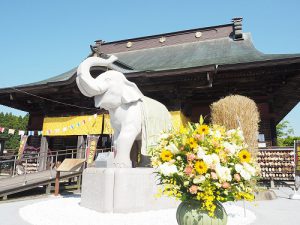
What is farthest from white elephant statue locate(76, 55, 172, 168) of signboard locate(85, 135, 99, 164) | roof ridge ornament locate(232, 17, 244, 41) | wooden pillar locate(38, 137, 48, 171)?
roof ridge ornament locate(232, 17, 244, 41)

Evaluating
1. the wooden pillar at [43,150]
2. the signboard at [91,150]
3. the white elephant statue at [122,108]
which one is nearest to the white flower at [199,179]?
the white elephant statue at [122,108]

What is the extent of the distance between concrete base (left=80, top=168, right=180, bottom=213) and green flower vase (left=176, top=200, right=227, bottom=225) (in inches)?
75.3

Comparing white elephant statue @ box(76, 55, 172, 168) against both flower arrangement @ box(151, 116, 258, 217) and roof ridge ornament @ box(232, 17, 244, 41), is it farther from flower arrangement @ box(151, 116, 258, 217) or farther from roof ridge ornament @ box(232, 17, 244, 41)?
roof ridge ornament @ box(232, 17, 244, 41)

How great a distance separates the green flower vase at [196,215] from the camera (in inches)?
83.9

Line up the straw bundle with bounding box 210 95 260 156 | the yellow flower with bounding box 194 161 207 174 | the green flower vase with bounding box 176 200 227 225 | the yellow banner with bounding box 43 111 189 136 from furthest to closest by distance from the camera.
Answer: the yellow banner with bounding box 43 111 189 136 < the straw bundle with bounding box 210 95 260 156 < the green flower vase with bounding box 176 200 227 225 < the yellow flower with bounding box 194 161 207 174

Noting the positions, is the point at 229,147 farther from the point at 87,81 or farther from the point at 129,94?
the point at 87,81

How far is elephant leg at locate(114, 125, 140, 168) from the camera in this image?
4637 millimetres

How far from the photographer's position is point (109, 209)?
13.7 feet

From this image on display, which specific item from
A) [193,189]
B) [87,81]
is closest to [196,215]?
[193,189]

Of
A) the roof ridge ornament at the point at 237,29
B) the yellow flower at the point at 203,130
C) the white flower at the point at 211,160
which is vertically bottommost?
the white flower at the point at 211,160

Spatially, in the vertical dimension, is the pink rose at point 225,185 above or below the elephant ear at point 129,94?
below

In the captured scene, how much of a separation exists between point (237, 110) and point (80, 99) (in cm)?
784

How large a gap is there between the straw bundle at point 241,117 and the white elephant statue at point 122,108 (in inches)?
122

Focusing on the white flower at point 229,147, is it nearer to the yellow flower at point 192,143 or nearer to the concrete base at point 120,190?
the yellow flower at point 192,143
